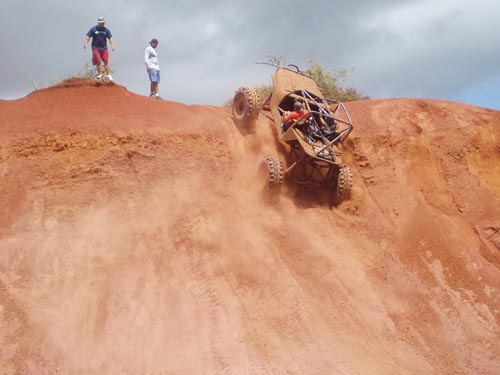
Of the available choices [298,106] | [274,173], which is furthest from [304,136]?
[274,173]

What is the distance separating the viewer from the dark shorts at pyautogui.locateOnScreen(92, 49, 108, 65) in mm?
11587

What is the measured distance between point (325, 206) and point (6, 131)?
627 centimetres

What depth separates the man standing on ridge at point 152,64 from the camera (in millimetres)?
12773

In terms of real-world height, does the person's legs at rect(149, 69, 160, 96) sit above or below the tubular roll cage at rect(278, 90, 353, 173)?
above

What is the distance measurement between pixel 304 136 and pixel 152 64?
4.39m

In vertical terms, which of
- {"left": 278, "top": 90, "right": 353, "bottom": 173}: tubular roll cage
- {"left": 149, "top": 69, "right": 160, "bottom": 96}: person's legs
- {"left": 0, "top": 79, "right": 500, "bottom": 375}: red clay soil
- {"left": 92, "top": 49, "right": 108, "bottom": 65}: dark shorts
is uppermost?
{"left": 92, "top": 49, "right": 108, "bottom": 65}: dark shorts

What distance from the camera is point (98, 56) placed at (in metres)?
11.6

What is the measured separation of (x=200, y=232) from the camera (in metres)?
9.52

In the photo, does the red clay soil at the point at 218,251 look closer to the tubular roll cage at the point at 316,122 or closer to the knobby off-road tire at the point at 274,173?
the knobby off-road tire at the point at 274,173

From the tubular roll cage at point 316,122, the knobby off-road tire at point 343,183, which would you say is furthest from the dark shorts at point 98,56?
the knobby off-road tire at point 343,183

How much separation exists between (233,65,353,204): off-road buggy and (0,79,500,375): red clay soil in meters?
0.42

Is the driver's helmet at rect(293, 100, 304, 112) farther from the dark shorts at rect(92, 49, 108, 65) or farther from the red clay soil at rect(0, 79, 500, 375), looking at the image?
the dark shorts at rect(92, 49, 108, 65)

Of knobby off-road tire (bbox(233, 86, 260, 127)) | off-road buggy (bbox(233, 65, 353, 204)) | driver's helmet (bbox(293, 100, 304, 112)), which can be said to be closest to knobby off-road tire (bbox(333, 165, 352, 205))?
off-road buggy (bbox(233, 65, 353, 204))

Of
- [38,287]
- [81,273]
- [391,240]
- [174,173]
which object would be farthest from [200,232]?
[391,240]
